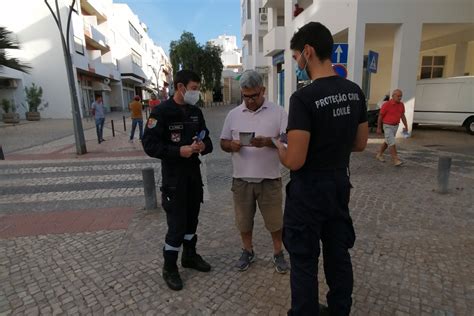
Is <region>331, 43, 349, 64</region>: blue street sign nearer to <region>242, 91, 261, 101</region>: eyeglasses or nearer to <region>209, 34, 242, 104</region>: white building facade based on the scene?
<region>242, 91, 261, 101</region>: eyeglasses

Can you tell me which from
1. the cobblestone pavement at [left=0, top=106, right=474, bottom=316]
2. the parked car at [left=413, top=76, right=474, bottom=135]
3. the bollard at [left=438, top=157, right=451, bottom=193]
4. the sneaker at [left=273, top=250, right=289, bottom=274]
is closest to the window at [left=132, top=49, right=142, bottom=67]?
the parked car at [left=413, top=76, right=474, bottom=135]

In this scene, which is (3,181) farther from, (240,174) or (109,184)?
(240,174)

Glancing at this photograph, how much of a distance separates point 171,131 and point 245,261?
1.49 meters

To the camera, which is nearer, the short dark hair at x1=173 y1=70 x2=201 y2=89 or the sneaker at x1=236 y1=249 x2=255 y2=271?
the short dark hair at x1=173 y1=70 x2=201 y2=89

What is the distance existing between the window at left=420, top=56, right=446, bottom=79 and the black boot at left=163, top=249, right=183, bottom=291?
18.6 meters

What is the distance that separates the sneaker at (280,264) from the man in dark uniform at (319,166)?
909mm

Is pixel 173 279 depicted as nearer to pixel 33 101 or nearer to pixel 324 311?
pixel 324 311

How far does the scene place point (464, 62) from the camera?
46.5 ft

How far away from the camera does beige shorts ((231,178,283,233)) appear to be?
9.48ft

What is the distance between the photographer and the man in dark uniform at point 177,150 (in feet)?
8.70

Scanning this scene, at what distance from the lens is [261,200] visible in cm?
292

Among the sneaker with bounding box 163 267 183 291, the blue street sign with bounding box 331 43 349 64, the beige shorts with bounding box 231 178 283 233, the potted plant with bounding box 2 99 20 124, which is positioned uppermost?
the blue street sign with bounding box 331 43 349 64

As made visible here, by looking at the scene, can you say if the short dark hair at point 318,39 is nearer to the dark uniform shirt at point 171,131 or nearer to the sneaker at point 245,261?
the dark uniform shirt at point 171,131

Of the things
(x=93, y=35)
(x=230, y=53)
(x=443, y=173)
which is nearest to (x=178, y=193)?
(x=443, y=173)
